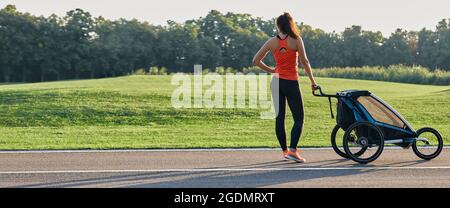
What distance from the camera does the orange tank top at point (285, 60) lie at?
30.6ft

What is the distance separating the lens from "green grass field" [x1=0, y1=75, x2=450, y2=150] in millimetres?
13055

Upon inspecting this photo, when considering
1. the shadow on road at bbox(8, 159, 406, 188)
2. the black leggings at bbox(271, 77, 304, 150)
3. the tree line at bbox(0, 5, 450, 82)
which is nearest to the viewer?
the shadow on road at bbox(8, 159, 406, 188)

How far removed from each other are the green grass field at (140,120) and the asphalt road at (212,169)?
1.32 metres

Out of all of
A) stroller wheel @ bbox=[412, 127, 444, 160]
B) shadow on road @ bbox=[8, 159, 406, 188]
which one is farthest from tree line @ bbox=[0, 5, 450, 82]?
shadow on road @ bbox=[8, 159, 406, 188]

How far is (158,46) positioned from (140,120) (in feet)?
172

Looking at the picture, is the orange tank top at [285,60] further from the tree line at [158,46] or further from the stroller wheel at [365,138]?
the tree line at [158,46]

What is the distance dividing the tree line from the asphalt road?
2106 inches

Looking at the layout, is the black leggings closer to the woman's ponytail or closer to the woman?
the woman

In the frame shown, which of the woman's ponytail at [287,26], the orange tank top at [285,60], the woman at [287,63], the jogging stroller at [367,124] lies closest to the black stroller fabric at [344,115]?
the jogging stroller at [367,124]

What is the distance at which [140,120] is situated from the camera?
1916 cm

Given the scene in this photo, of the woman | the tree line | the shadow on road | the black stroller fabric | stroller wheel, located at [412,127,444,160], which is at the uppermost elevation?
the tree line

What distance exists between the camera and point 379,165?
30.6 feet

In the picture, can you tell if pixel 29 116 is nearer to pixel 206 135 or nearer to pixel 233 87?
pixel 206 135
